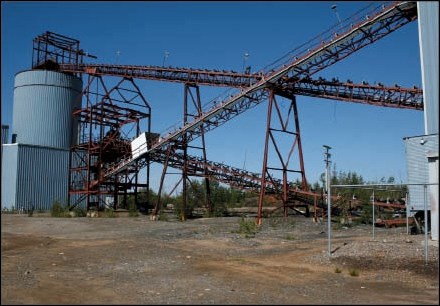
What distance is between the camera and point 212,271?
13086 mm

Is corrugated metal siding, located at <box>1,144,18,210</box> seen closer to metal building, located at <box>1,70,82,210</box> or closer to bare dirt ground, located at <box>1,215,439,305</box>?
metal building, located at <box>1,70,82,210</box>

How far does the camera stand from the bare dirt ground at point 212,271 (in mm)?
9695

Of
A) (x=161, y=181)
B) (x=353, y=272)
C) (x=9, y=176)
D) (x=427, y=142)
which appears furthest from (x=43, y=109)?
(x=353, y=272)

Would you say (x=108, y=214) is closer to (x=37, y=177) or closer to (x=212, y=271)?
(x=37, y=177)

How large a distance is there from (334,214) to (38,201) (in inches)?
1063

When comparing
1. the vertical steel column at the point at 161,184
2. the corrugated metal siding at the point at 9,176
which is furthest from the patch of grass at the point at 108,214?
the corrugated metal siding at the point at 9,176

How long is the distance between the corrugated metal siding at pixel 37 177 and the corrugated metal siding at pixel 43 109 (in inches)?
88.6

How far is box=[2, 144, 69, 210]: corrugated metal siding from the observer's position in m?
42.8

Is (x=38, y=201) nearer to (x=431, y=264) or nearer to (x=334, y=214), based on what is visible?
(x=334, y=214)

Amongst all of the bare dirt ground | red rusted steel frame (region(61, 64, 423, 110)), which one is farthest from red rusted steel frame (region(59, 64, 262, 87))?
the bare dirt ground

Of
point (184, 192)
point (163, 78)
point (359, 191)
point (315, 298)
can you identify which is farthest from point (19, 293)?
point (359, 191)

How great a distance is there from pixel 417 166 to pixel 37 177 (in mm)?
34840

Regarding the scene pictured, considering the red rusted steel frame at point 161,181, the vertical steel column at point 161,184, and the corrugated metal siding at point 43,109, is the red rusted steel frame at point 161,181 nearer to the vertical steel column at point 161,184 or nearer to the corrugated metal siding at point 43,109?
the vertical steel column at point 161,184

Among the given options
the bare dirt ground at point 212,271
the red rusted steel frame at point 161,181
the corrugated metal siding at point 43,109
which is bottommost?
the bare dirt ground at point 212,271
